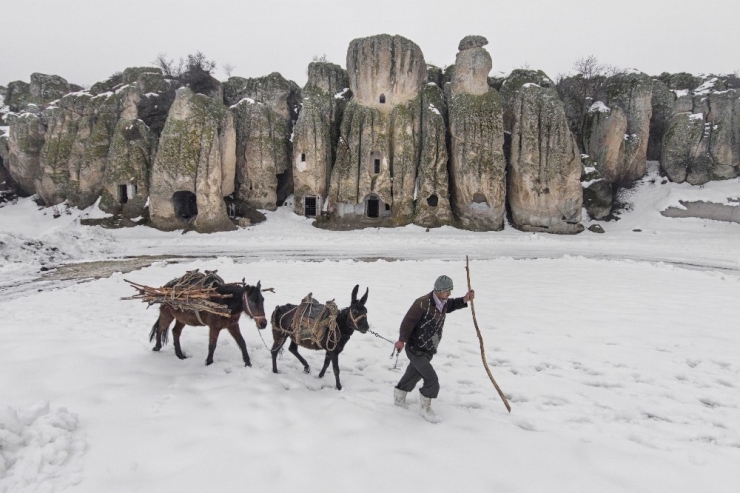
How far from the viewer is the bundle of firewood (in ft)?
19.2

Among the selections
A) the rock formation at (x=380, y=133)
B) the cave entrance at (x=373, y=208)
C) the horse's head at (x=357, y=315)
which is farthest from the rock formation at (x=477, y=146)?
the horse's head at (x=357, y=315)

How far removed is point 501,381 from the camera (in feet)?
20.2

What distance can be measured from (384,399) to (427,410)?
2.59 feet

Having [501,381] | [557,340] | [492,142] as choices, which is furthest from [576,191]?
[501,381]

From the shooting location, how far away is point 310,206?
33.3m

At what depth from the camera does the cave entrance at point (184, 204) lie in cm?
2939

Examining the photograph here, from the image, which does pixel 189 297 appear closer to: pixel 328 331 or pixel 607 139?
pixel 328 331

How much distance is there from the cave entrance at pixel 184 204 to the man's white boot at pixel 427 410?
29158 mm

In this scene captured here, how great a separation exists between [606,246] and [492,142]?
41.6 feet

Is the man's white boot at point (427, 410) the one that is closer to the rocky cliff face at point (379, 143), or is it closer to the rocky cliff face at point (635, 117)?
the rocky cliff face at point (379, 143)

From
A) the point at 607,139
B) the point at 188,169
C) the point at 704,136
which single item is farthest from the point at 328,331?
the point at 704,136

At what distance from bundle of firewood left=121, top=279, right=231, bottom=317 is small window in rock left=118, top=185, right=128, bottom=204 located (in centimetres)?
3005

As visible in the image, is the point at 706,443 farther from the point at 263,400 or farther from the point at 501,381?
the point at 263,400

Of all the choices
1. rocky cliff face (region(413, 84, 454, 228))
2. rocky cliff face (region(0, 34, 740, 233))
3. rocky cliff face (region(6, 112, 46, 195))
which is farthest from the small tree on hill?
rocky cliff face (region(6, 112, 46, 195))
